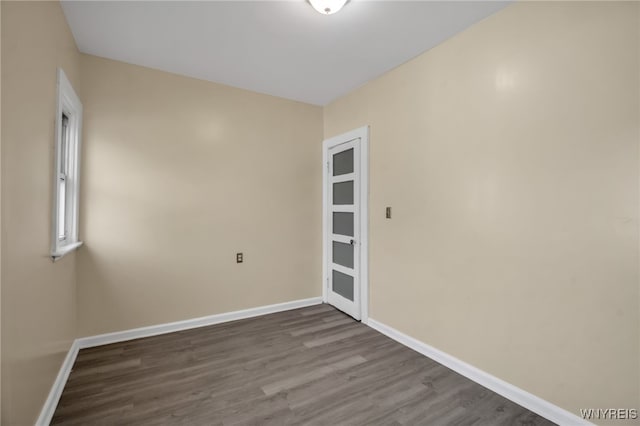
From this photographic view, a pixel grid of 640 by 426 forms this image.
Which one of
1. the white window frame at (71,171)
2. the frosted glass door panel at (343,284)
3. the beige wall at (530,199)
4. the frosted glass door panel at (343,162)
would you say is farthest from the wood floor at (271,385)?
the frosted glass door panel at (343,162)

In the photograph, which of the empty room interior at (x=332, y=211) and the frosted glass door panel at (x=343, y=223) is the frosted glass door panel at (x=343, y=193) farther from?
the frosted glass door panel at (x=343, y=223)

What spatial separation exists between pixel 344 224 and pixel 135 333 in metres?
2.55

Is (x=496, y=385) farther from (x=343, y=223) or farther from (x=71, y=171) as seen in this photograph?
(x=71, y=171)

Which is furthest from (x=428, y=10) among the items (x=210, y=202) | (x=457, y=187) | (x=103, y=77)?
(x=103, y=77)

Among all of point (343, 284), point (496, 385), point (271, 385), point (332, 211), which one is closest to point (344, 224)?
point (332, 211)

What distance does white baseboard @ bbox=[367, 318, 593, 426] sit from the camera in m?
1.72

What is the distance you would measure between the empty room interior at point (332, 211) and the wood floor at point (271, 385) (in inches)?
0.7

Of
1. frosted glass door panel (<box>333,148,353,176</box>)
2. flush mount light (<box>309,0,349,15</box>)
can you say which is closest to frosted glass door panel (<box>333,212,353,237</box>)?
frosted glass door panel (<box>333,148,353,176</box>)

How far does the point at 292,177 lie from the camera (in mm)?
3732

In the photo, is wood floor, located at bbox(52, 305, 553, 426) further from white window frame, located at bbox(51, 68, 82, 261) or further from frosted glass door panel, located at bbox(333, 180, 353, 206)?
frosted glass door panel, located at bbox(333, 180, 353, 206)

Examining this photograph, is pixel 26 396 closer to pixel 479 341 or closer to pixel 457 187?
pixel 479 341

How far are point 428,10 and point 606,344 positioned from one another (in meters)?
2.41

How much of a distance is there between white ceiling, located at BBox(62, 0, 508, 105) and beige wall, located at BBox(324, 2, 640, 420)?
0.30m

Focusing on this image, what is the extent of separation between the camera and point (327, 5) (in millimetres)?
1895
